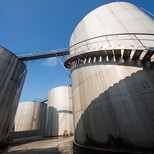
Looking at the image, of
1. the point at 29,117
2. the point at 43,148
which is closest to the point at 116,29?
the point at 43,148

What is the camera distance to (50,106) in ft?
54.9

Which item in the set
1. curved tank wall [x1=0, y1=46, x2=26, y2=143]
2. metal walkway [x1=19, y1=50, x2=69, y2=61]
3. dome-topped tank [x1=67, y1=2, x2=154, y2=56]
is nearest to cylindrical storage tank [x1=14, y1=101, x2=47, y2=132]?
curved tank wall [x1=0, y1=46, x2=26, y2=143]

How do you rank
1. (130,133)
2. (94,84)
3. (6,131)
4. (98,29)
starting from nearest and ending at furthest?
(130,133), (94,84), (98,29), (6,131)

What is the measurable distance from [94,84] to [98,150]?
395cm

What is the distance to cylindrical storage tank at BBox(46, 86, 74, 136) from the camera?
1412 cm

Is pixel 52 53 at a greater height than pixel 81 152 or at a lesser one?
greater

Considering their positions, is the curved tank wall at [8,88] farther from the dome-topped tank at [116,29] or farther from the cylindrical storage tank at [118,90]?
the dome-topped tank at [116,29]

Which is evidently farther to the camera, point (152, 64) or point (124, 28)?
point (124, 28)

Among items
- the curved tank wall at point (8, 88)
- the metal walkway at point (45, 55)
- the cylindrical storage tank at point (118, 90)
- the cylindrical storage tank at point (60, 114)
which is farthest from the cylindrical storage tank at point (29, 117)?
the cylindrical storage tank at point (118, 90)

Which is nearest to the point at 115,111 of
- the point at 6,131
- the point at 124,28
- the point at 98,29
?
the point at 124,28

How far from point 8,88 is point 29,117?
15.6m

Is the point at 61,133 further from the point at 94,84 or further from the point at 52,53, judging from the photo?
the point at 52,53

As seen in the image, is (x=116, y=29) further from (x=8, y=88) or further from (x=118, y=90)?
(x=8, y=88)


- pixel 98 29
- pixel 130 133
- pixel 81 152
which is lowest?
pixel 81 152
